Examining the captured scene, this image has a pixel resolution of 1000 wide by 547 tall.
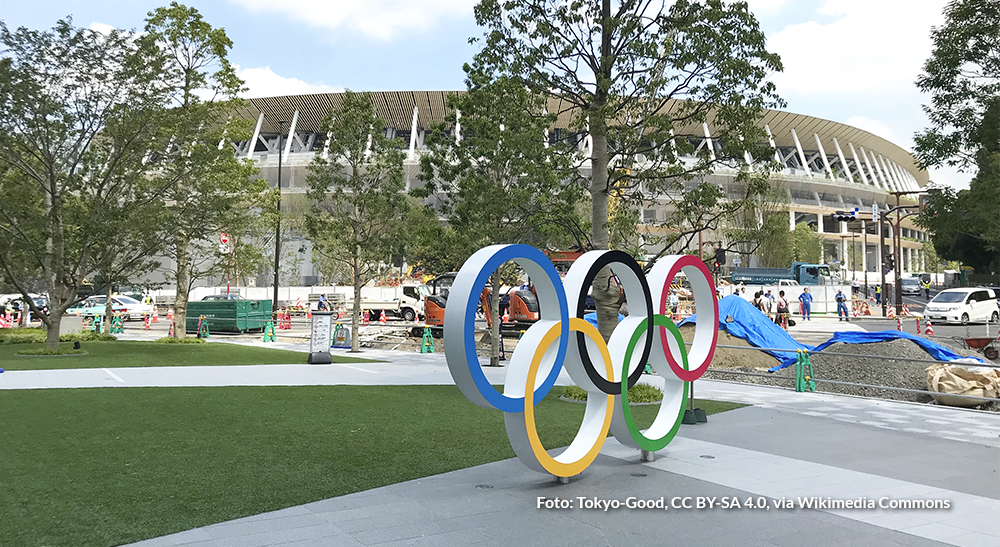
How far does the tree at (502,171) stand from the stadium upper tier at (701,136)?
47.7 meters

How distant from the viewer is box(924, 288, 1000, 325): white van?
35.3 metres

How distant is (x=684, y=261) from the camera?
8398 mm

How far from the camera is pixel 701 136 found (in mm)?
79312

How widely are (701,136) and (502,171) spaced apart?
66488 mm

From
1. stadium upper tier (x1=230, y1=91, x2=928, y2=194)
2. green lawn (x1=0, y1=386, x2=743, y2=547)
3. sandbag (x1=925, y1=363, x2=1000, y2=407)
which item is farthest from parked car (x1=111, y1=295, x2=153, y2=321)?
sandbag (x1=925, y1=363, x2=1000, y2=407)

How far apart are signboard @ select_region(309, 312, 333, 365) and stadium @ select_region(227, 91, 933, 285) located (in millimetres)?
44856

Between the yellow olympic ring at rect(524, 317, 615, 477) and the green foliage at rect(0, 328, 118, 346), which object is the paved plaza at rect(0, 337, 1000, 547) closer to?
the yellow olympic ring at rect(524, 317, 615, 477)

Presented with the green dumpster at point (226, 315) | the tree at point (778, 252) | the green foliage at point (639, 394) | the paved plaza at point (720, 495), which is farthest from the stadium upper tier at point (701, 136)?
the paved plaza at point (720, 495)

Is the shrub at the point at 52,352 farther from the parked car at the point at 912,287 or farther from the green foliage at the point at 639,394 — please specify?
the parked car at the point at 912,287

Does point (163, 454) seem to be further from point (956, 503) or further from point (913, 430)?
point (913, 430)

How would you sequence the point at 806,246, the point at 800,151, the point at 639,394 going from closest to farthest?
the point at 639,394 < the point at 806,246 < the point at 800,151

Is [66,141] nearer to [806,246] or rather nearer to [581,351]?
[581,351]

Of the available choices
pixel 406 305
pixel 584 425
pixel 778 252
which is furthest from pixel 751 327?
pixel 778 252

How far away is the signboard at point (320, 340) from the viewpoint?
61.3 ft
